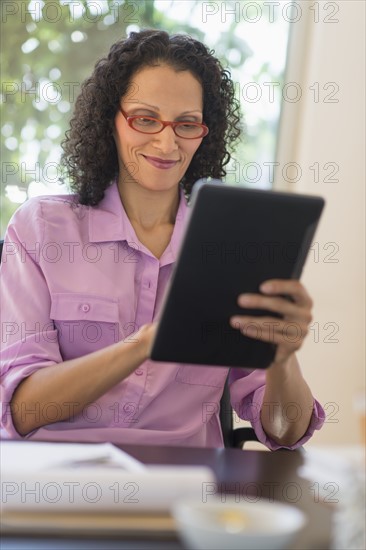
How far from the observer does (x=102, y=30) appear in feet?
10.1

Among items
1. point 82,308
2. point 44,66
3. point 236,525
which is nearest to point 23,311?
point 82,308

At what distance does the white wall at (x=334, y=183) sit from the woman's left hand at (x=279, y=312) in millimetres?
1861

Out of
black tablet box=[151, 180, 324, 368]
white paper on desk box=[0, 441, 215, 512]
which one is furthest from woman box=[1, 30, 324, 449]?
white paper on desk box=[0, 441, 215, 512]

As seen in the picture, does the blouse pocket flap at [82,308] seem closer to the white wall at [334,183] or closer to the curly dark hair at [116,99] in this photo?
the curly dark hair at [116,99]

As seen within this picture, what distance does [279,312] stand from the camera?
1324 mm

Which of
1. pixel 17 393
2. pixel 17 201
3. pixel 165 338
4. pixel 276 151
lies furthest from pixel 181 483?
pixel 276 151

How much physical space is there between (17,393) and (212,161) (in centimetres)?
80

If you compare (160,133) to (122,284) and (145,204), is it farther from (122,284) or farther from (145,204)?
(122,284)

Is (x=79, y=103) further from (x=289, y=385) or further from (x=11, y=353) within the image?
(x=289, y=385)

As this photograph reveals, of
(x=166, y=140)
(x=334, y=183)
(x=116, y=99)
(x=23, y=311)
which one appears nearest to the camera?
(x=23, y=311)

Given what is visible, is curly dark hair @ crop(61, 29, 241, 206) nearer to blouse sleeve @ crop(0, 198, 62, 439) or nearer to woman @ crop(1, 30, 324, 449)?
woman @ crop(1, 30, 324, 449)

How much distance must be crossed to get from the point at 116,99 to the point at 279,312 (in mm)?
804

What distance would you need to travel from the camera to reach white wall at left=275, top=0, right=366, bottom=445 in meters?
3.12

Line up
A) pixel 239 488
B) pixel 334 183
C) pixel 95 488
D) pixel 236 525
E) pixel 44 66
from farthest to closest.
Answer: pixel 334 183 → pixel 44 66 → pixel 239 488 → pixel 95 488 → pixel 236 525
